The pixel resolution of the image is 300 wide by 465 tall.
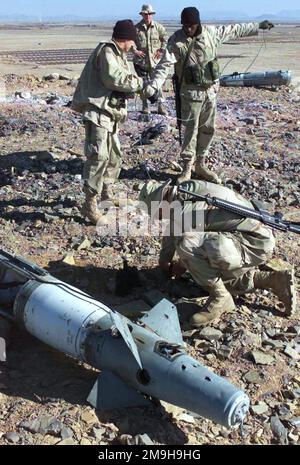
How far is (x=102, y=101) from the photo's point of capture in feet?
20.6

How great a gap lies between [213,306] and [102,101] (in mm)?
2673

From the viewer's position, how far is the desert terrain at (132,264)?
12.5ft

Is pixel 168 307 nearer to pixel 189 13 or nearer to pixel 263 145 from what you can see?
pixel 189 13

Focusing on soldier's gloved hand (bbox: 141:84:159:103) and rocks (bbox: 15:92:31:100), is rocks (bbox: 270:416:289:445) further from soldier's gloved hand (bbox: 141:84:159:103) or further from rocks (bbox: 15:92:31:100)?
rocks (bbox: 15:92:31:100)

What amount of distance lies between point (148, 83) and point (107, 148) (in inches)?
32.7

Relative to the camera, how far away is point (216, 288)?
478cm

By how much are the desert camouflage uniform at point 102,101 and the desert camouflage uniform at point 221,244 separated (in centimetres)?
176

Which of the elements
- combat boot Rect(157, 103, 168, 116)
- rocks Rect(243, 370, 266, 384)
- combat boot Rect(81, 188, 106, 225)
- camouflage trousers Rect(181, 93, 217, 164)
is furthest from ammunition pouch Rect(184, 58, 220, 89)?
rocks Rect(243, 370, 266, 384)

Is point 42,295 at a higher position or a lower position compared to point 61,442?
higher

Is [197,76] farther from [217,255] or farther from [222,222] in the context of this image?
[217,255]

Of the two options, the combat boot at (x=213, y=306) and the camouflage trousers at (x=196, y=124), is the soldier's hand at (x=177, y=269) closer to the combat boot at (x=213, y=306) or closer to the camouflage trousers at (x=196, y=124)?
the combat boot at (x=213, y=306)

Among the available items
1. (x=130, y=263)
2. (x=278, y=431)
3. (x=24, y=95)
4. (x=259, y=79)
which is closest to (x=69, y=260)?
(x=130, y=263)


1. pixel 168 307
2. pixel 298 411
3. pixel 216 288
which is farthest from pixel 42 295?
pixel 298 411

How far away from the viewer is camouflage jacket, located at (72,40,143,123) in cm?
611
